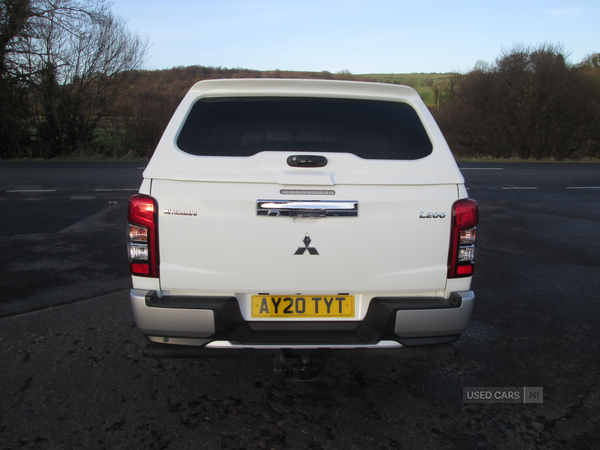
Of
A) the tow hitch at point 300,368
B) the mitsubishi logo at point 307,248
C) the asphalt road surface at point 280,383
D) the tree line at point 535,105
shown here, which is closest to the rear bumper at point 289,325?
the tow hitch at point 300,368

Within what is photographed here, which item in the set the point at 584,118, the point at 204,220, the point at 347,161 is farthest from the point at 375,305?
the point at 584,118

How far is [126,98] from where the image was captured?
20.5 meters

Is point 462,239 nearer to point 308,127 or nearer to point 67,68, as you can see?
point 308,127

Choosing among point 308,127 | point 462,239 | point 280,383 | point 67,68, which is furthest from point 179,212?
point 67,68

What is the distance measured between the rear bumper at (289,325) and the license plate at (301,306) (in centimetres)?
5

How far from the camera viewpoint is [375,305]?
246 cm

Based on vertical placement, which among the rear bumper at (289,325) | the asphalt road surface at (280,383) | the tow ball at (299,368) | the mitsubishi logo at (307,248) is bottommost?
the asphalt road surface at (280,383)

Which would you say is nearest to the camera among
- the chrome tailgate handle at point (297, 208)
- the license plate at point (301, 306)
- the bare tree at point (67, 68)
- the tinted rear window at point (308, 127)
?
the chrome tailgate handle at point (297, 208)

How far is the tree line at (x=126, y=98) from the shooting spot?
1853 centimetres

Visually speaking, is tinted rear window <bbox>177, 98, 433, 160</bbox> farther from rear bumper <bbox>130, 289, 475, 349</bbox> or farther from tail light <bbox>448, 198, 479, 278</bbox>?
rear bumper <bbox>130, 289, 475, 349</bbox>

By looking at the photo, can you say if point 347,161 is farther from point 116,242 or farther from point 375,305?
point 116,242

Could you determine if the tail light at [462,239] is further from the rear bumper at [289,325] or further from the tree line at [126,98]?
the tree line at [126,98]

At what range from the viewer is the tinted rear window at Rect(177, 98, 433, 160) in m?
2.70

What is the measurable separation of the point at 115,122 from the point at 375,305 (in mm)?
20887
